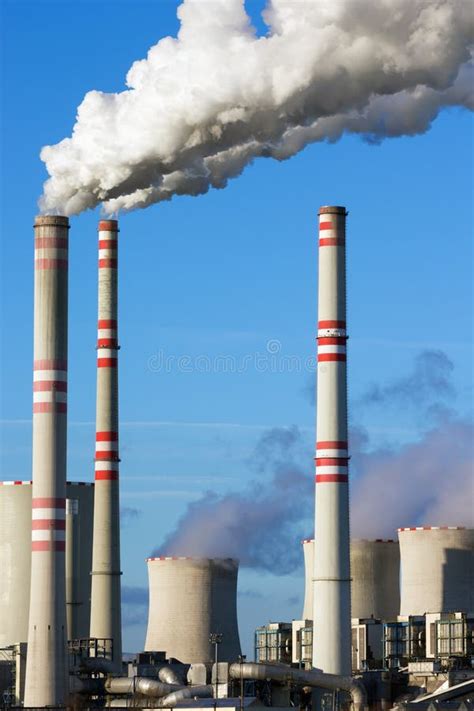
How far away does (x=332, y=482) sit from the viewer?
122 ft

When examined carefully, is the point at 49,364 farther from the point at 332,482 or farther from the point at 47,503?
the point at 332,482

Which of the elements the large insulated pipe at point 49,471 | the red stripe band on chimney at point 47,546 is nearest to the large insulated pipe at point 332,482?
the large insulated pipe at point 49,471

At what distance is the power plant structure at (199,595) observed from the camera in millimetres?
34750

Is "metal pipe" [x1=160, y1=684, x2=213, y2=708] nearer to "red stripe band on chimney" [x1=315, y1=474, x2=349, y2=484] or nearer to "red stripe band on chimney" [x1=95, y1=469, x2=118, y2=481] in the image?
"red stripe band on chimney" [x1=315, y1=474, x2=349, y2=484]

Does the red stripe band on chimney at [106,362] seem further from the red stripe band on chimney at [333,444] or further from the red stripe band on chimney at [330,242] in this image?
the red stripe band on chimney at [333,444]

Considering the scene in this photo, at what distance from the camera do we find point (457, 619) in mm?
40938

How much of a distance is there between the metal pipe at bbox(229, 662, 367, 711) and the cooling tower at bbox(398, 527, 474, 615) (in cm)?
563

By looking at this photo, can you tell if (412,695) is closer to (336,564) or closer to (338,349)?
(336,564)

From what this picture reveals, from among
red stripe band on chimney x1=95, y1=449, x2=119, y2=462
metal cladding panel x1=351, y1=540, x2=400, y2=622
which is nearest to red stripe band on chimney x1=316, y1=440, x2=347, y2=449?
metal cladding panel x1=351, y1=540, x2=400, y2=622

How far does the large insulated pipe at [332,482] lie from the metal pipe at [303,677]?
466 millimetres

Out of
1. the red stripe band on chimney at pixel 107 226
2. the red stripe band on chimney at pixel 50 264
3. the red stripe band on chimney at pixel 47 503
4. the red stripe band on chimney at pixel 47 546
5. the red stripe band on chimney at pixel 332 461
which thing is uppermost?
the red stripe band on chimney at pixel 107 226

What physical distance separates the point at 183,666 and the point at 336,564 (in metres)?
4.82

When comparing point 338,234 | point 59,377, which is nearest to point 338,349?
point 338,234

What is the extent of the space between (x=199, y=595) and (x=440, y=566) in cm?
579
